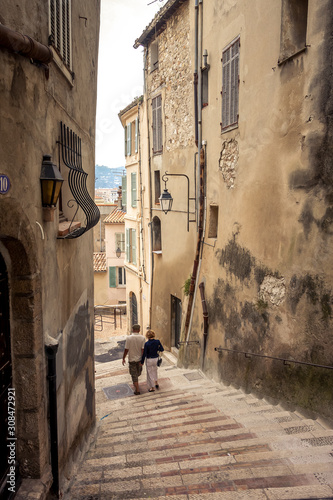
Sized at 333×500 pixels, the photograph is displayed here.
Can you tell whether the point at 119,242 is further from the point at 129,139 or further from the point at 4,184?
the point at 4,184

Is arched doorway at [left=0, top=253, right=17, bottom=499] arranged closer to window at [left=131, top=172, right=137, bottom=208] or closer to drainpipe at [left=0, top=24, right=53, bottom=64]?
drainpipe at [left=0, top=24, right=53, bottom=64]

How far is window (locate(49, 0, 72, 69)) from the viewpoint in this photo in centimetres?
400

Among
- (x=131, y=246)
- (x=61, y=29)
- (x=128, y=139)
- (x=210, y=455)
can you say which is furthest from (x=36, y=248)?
(x=128, y=139)

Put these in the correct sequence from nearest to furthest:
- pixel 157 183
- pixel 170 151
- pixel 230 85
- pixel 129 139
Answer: pixel 230 85, pixel 170 151, pixel 157 183, pixel 129 139

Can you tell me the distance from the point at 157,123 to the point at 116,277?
14478 mm

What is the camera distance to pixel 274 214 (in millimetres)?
6230

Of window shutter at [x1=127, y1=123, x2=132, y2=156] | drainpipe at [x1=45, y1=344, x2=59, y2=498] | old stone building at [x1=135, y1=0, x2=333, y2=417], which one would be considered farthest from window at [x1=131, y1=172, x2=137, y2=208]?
drainpipe at [x1=45, y1=344, x2=59, y2=498]

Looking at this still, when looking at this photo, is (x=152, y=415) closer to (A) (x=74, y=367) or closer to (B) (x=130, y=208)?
(A) (x=74, y=367)

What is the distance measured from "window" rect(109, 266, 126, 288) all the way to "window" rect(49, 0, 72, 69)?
21909mm

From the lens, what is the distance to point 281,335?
234 inches

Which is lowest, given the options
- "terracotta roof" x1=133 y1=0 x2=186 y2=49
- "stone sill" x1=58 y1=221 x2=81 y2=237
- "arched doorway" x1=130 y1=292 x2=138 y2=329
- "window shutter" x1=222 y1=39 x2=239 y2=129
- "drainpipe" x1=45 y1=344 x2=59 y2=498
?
"arched doorway" x1=130 y1=292 x2=138 y2=329

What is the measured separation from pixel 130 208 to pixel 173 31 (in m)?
8.09

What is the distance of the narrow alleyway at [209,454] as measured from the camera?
357 centimetres

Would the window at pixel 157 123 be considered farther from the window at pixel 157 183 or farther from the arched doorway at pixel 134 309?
the arched doorway at pixel 134 309
